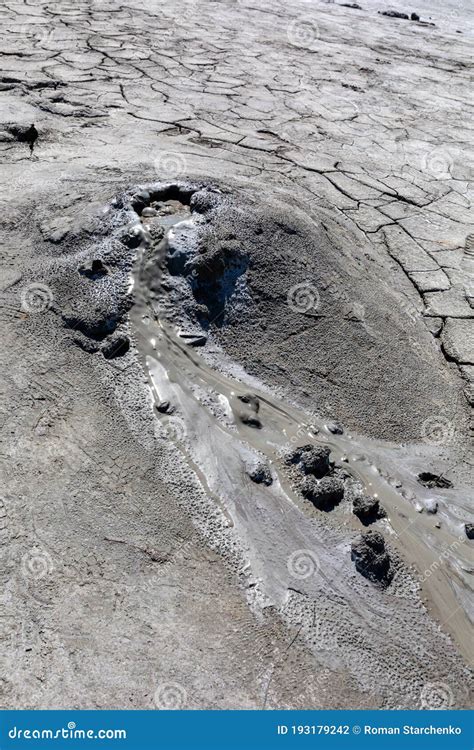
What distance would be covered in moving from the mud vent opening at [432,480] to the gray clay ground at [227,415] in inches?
1.9

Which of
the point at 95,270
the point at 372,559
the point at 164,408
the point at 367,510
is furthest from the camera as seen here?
the point at 95,270

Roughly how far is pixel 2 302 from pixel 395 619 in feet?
8.81

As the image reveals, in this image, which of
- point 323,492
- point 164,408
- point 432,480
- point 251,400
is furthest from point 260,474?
point 432,480

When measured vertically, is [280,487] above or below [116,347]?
below

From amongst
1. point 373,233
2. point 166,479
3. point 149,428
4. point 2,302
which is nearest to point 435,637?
point 166,479

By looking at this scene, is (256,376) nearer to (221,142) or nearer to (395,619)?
(395,619)

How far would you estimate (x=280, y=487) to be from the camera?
315 centimetres

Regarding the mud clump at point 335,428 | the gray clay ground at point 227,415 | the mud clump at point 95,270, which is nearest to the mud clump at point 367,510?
the gray clay ground at point 227,415

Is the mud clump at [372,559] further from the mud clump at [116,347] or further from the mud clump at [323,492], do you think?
the mud clump at [116,347]

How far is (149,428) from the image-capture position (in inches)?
129

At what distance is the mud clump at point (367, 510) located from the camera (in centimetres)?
307

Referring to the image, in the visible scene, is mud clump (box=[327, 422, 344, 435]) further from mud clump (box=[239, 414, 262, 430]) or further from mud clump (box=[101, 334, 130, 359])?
mud clump (box=[101, 334, 130, 359])

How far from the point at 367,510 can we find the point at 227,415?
2.74ft

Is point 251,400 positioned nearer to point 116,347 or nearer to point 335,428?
point 335,428
